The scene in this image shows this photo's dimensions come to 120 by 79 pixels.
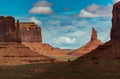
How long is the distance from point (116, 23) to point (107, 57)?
14.0 m

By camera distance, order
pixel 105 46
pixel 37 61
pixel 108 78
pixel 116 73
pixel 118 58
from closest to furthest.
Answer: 1. pixel 108 78
2. pixel 116 73
3. pixel 118 58
4. pixel 105 46
5. pixel 37 61

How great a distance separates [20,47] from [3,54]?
10.7 meters

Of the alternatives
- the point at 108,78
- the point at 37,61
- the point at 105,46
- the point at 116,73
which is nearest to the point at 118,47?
the point at 105,46

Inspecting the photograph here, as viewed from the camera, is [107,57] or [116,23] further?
[116,23]

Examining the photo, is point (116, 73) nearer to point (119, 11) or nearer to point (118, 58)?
point (118, 58)

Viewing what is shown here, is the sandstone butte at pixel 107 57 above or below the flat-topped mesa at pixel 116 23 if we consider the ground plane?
below

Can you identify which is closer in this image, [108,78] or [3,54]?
[108,78]

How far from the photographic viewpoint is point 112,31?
139625mm

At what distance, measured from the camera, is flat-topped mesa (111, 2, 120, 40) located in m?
137

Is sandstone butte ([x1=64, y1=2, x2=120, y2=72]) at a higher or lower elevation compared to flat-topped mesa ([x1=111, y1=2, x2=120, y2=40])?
lower

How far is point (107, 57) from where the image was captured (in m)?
128

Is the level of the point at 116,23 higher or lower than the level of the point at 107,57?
higher

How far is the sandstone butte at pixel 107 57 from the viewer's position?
12506 centimetres

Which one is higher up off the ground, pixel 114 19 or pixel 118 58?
pixel 114 19
